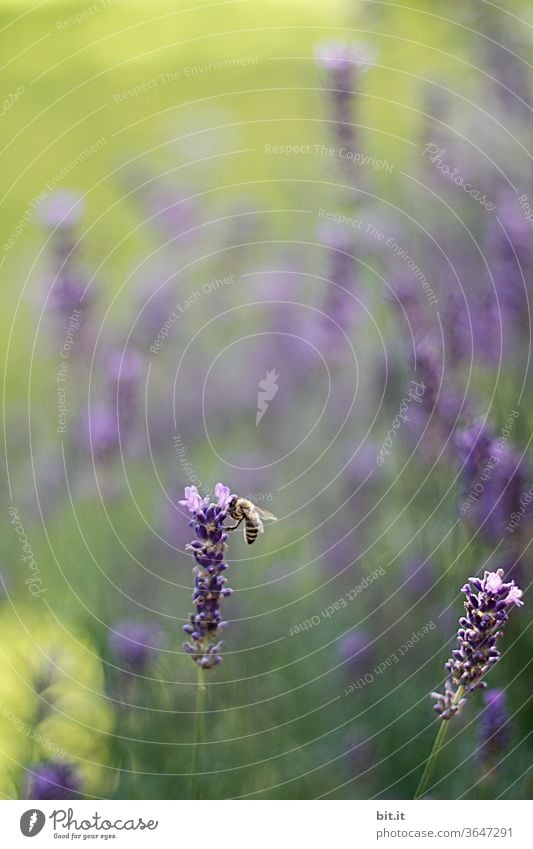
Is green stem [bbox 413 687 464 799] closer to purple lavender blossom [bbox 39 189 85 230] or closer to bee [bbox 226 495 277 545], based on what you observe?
bee [bbox 226 495 277 545]

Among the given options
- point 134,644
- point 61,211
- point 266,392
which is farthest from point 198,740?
point 61,211

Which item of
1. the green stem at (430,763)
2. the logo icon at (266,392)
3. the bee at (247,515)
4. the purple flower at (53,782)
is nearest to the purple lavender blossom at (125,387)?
the logo icon at (266,392)

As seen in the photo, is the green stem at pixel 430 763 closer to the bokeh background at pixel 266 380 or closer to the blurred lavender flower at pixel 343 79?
the bokeh background at pixel 266 380

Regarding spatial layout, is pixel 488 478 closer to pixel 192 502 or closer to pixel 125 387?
pixel 192 502

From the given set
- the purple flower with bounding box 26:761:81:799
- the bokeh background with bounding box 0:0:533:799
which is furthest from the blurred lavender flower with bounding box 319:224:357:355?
the purple flower with bounding box 26:761:81:799

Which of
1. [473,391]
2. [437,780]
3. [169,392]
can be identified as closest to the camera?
[437,780]
